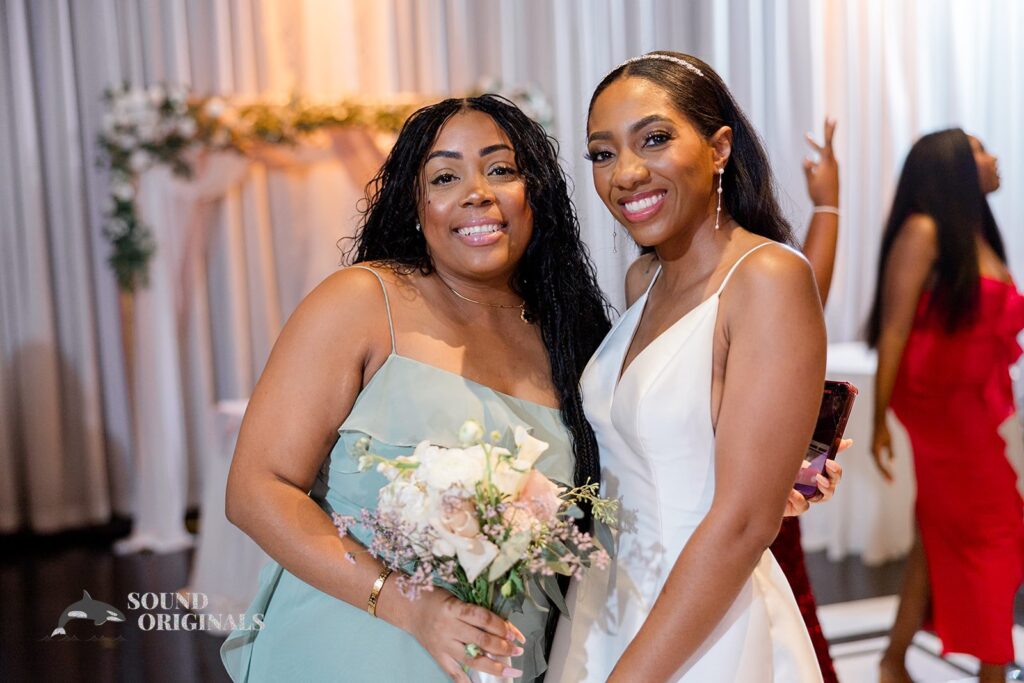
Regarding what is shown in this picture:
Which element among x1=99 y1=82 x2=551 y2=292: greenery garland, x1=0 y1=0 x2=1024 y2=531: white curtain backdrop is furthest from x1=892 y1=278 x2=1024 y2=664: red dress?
x1=99 y1=82 x2=551 y2=292: greenery garland

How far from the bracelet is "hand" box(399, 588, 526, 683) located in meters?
0.07

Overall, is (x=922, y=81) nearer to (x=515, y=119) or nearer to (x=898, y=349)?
(x=898, y=349)

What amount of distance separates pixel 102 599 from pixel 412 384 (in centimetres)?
378

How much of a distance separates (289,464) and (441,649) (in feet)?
1.55

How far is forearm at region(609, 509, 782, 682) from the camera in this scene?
168cm

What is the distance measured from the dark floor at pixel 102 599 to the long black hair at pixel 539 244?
247 centimetres

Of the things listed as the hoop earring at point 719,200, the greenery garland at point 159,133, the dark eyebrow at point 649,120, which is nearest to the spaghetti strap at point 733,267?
the hoop earring at point 719,200

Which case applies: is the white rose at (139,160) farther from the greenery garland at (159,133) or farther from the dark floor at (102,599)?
the dark floor at (102,599)

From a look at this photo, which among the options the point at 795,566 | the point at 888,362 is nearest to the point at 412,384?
the point at 795,566

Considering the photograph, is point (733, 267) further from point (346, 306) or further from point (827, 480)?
point (346, 306)

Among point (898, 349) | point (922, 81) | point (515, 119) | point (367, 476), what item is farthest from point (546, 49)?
point (367, 476)

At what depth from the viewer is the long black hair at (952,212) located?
3.65 metres

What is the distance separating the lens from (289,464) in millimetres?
1849

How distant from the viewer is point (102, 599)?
489 centimetres
